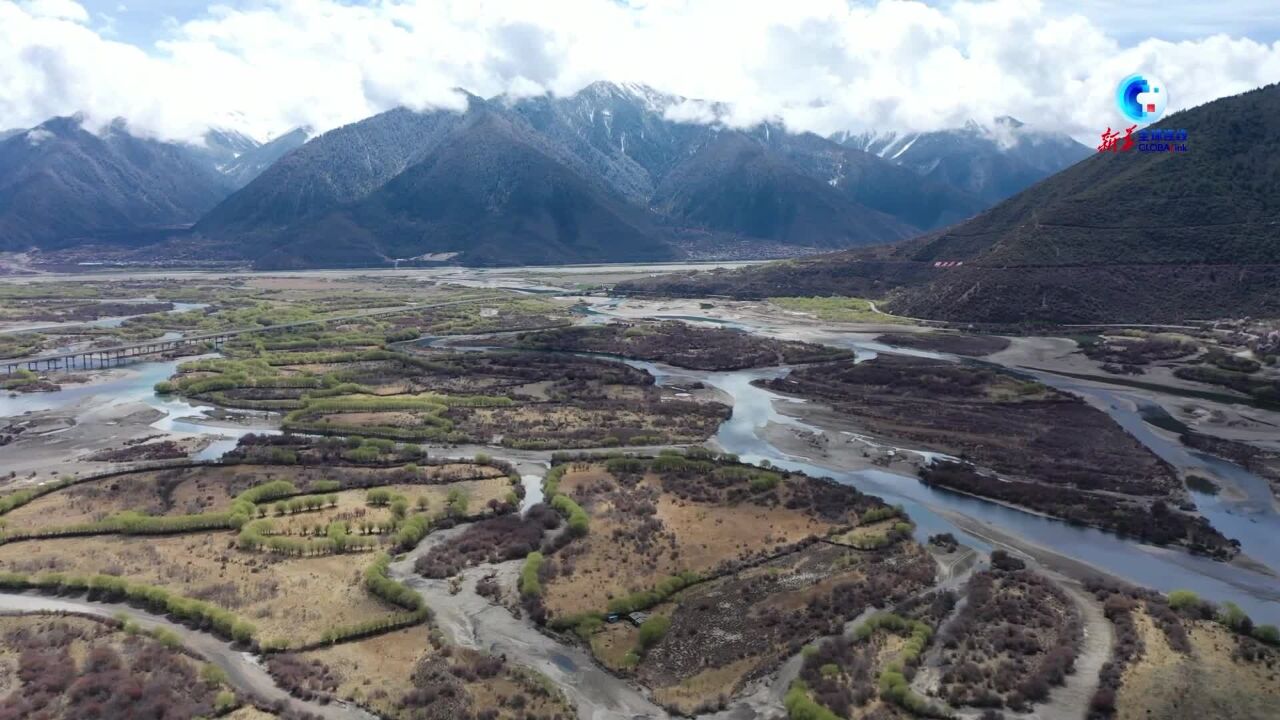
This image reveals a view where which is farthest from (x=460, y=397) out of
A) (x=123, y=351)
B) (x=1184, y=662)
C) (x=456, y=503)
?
(x=1184, y=662)

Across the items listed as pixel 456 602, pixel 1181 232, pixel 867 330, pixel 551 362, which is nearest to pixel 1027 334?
pixel 867 330

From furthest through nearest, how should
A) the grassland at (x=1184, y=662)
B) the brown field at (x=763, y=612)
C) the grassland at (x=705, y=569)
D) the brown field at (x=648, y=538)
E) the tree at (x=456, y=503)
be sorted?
the tree at (x=456, y=503) < the brown field at (x=648, y=538) < the grassland at (x=705, y=569) < the brown field at (x=763, y=612) < the grassland at (x=1184, y=662)

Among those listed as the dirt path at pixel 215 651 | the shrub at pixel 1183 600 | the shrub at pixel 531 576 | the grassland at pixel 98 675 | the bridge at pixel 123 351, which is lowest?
the bridge at pixel 123 351

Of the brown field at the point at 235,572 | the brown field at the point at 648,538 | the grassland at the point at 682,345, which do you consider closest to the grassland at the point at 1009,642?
the brown field at the point at 648,538

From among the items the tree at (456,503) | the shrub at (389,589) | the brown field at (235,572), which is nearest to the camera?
the brown field at (235,572)

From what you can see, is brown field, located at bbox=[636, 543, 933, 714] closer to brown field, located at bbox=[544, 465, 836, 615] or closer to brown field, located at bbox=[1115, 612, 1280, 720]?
brown field, located at bbox=[544, 465, 836, 615]

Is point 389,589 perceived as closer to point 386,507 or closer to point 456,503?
point 456,503

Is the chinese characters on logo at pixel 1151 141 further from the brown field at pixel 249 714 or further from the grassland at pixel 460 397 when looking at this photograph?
the brown field at pixel 249 714
